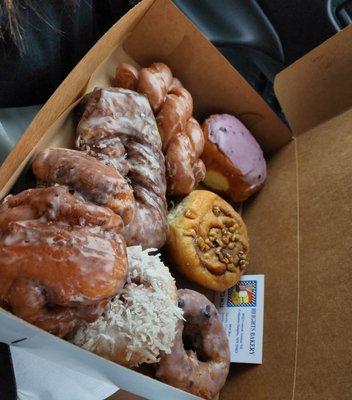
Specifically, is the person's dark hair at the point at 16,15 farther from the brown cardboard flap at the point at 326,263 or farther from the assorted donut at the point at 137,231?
the brown cardboard flap at the point at 326,263

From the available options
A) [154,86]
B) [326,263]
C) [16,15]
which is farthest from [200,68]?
[326,263]

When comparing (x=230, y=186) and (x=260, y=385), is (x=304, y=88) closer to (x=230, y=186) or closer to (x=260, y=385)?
(x=230, y=186)

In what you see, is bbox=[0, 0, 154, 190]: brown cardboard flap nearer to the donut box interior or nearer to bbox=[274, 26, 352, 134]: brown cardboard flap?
the donut box interior


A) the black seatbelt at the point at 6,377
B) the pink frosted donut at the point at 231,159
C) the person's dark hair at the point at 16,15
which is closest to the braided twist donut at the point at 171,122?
the pink frosted donut at the point at 231,159

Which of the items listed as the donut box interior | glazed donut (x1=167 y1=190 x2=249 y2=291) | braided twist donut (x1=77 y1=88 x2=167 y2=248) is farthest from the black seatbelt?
glazed donut (x1=167 y1=190 x2=249 y2=291)

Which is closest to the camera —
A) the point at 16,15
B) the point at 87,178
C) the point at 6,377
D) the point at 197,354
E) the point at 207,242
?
the point at 87,178

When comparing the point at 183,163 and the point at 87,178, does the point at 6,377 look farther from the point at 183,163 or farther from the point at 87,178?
the point at 183,163


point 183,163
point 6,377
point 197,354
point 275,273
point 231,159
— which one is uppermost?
point 6,377

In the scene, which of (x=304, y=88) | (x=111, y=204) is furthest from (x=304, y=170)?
(x=111, y=204)
